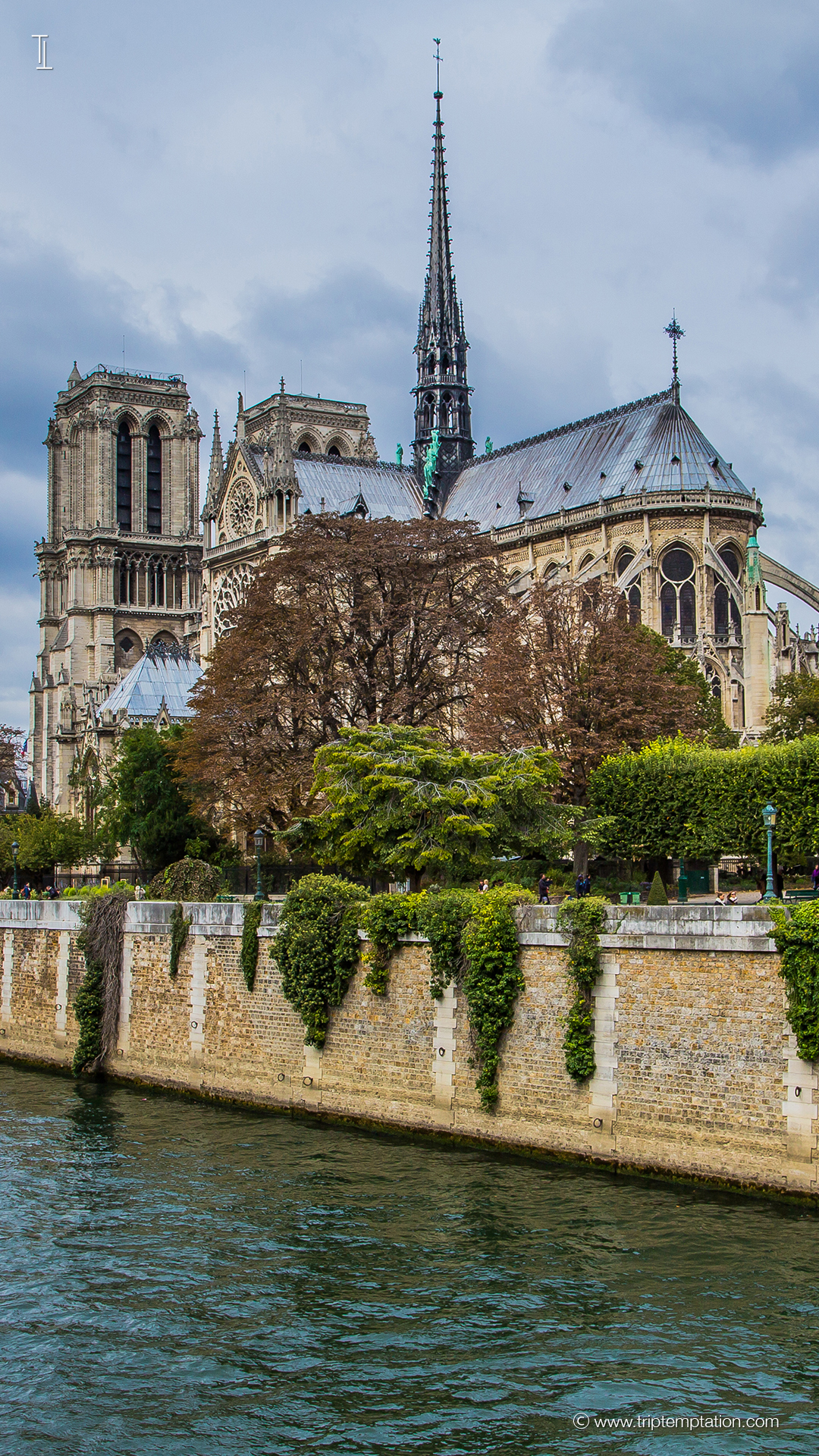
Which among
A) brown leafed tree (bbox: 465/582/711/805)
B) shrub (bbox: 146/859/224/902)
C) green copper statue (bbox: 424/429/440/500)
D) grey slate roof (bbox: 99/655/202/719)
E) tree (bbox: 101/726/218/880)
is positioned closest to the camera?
shrub (bbox: 146/859/224/902)

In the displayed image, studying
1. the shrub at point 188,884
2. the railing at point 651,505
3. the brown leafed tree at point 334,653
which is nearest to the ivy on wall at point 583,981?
the shrub at point 188,884

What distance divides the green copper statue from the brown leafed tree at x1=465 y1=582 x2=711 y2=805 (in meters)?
38.9

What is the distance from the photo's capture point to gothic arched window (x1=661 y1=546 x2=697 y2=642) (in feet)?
202

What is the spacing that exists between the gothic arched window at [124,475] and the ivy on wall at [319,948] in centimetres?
8449

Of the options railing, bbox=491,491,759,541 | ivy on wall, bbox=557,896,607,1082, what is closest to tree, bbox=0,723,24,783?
railing, bbox=491,491,759,541

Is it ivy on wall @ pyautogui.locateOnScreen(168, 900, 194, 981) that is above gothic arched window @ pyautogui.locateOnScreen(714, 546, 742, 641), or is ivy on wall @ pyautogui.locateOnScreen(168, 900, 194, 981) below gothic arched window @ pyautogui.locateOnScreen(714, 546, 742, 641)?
below

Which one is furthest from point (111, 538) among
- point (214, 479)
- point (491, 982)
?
point (491, 982)

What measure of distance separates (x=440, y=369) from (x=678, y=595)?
26099mm

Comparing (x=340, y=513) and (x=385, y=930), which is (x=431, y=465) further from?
(x=385, y=930)

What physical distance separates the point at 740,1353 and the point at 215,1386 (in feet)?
16.7

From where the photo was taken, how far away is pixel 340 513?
75375 mm

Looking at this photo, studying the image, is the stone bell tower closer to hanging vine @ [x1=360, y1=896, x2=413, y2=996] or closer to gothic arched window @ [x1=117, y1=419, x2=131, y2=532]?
gothic arched window @ [x1=117, y1=419, x2=131, y2=532]

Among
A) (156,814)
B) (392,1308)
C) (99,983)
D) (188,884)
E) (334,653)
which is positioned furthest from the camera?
(156,814)

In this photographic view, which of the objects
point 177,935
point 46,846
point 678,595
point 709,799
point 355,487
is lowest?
point 177,935
